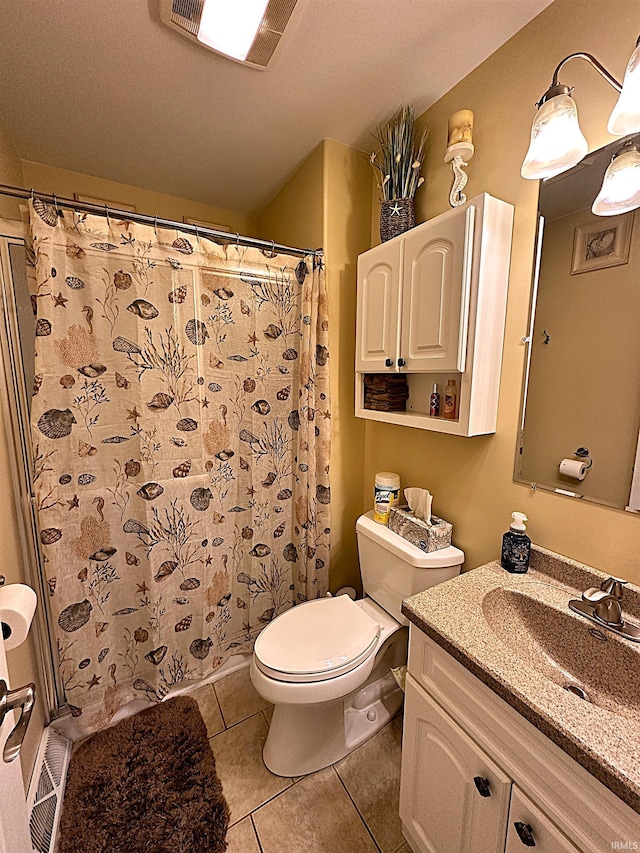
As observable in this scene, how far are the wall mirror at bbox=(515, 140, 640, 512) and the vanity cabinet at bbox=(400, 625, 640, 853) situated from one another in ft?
1.98

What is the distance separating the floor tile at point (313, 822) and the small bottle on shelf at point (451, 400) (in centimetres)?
135

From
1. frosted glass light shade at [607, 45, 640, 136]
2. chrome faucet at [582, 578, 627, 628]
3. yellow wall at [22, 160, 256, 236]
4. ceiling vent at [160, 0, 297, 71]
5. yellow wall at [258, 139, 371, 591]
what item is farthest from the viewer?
yellow wall at [22, 160, 256, 236]

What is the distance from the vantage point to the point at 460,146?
111 centimetres

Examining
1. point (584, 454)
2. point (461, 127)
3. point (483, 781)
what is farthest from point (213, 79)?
point (483, 781)

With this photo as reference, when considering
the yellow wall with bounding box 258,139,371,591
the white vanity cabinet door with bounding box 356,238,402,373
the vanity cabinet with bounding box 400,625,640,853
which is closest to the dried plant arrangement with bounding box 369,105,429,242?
the white vanity cabinet door with bounding box 356,238,402,373

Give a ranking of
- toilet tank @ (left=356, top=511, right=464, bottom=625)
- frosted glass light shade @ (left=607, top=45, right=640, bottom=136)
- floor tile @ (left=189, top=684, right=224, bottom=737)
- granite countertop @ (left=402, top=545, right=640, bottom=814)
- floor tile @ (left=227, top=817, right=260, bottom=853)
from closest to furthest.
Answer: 1. granite countertop @ (left=402, top=545, right=640, bottom=814)
2. frosted glass light shade @ (left=607, top=45, right=640, bottom=136)
3. floor tile @ (left=227, top=817, right=260, bottom=853)
4. toilet tank @ (left=356, top=511, right=464, bottom=625)
5. floor tile @ (left=189, top=684, right=224, bottom=737)

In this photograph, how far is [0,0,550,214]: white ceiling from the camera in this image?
1.01 meters

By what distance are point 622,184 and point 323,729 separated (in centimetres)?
189

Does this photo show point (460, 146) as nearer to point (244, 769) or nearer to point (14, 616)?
point (14, 616)

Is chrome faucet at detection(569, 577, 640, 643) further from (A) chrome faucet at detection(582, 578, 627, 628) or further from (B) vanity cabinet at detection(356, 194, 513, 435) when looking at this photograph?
(B) vanity cabinet at detection(356, 194, 513, 435)

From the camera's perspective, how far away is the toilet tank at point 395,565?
1265 mm

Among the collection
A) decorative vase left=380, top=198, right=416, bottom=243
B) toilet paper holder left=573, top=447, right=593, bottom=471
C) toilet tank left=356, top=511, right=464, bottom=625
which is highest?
decorative vase left=380, top=198, right=416, bottom=243

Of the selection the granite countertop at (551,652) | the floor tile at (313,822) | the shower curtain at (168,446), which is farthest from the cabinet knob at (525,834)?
the shower curtain at (168,446)

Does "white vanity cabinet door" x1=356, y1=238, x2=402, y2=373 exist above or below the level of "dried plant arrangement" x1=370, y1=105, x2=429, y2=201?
below
